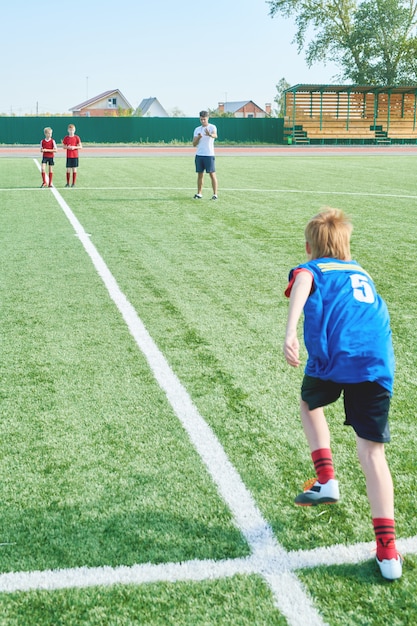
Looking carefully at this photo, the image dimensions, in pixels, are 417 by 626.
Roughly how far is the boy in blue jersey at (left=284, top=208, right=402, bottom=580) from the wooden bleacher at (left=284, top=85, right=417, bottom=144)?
1954 inches

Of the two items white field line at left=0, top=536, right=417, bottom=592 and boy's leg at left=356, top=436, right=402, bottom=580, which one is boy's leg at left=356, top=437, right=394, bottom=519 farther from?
white field line at left=0, top=536, right=417, bottom=592

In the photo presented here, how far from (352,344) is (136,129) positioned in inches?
2034

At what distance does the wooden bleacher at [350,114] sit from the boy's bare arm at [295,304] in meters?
49.8

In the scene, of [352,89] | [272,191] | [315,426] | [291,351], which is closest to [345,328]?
[291,351]

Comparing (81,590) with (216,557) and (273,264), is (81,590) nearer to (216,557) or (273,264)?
(216,557)

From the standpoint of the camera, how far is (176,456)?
3775 mm

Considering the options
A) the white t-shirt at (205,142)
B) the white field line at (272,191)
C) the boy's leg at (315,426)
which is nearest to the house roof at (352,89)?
the white field line at (272,191)

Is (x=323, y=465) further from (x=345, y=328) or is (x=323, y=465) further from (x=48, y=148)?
(x=48, y=148)

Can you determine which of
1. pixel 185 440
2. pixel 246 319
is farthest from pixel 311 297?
pixel 246 319

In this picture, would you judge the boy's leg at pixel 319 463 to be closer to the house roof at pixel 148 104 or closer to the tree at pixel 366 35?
the tree at pixel 366 35

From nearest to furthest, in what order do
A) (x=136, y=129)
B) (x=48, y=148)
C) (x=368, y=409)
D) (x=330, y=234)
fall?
1. (x=368, y=409)
2. (x=330, y=234)
3. (x=48, y=148)
4. (x=136, y=129)

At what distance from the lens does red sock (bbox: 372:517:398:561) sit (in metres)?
2.74

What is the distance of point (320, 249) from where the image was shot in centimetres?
300

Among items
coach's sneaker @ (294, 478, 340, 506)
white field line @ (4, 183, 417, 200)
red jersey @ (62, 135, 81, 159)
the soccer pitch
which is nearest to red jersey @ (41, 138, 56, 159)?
red jersey @ (62, 135, 81, 159)
